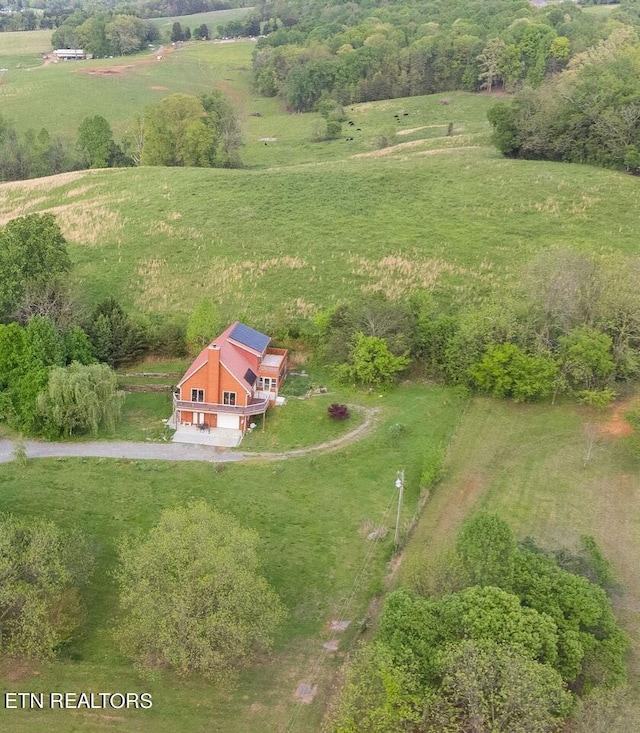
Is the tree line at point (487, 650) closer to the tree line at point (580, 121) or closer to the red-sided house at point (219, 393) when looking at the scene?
the red-sided house at point (219, 393)

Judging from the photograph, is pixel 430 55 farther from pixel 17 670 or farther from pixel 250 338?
pixel 17 670

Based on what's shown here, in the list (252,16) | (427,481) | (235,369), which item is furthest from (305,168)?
(252,16)

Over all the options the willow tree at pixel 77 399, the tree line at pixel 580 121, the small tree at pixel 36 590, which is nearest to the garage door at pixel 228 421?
the willow tree at pixel 77 399

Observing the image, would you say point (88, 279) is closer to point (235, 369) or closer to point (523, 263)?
point (235, 369)

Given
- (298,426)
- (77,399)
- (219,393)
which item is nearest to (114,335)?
(77,399)

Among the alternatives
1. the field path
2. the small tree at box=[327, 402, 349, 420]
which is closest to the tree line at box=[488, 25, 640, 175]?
the small tree at box=[327, 402, 349, 420]
